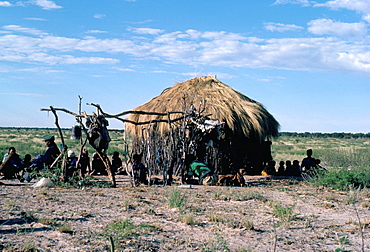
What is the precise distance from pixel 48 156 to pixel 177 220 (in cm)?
557

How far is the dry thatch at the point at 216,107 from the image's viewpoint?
14305 millimetres

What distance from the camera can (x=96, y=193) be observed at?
973 centimetres

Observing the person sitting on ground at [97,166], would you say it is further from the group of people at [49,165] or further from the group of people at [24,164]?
the group of people at [24,164]

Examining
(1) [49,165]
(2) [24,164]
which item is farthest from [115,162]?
(1) [49,165]

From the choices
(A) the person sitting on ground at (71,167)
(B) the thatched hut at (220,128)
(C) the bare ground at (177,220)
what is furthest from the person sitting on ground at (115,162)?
(C) the bare ground at (177,220)

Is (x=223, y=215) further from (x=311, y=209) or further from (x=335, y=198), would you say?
(x=335, y=198)

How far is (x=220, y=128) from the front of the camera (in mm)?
12641

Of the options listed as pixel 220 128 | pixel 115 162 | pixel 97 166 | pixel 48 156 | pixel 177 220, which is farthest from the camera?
pixel 115 162

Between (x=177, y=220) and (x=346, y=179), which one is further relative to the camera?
(x=346, y=179)

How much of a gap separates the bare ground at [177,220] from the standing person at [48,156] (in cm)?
108

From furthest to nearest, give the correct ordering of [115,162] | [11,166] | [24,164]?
[115,162] → [24,164] → [11,166]

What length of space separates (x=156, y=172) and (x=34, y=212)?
7.87 meters

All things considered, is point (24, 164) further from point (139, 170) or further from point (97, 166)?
point (139, 170)

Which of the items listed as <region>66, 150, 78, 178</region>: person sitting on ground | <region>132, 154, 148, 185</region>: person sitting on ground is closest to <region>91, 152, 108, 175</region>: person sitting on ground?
<region>66, 150, 78, 178</region>: person sitting on ground
